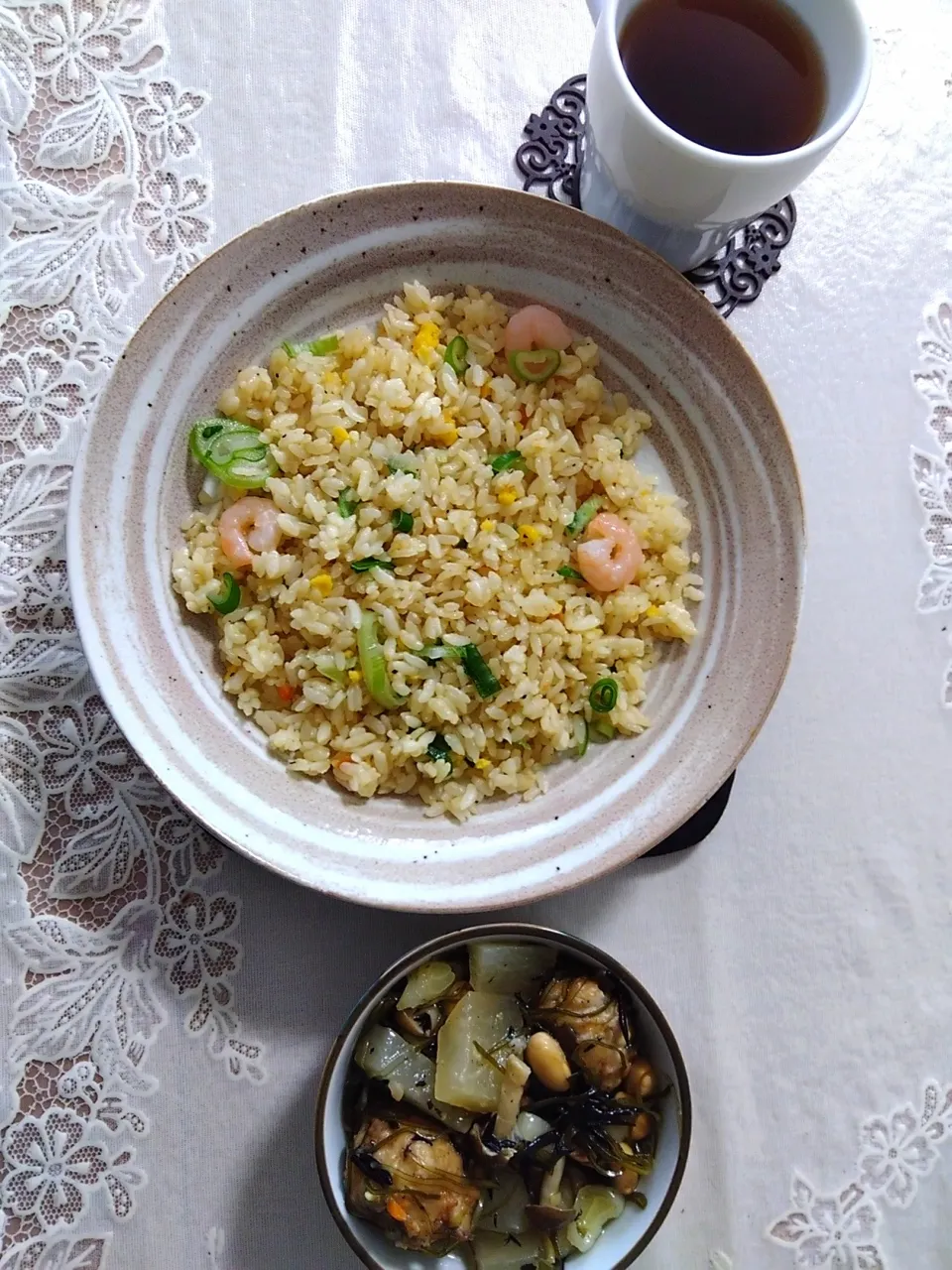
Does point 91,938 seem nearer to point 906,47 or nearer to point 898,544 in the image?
point 898,544

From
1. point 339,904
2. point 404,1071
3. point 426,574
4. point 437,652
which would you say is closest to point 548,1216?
point 404,1071

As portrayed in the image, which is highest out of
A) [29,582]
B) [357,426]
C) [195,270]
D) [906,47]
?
[906,47]

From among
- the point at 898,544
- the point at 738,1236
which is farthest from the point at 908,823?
the point at 738,1236

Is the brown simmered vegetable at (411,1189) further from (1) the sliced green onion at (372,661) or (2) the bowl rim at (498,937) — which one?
(1) the sliced green onion at (372,661)

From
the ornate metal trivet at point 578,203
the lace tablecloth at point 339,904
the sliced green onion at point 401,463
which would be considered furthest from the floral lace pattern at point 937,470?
the sliced green onion at point 401,463

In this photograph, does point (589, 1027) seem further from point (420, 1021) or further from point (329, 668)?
point (329, 668)

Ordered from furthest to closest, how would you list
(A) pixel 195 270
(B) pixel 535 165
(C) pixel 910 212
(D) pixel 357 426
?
(C) pixel 910 212
(B) pixel 535 165
(D) pixel 357 426
(A) pixel 195 270
